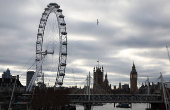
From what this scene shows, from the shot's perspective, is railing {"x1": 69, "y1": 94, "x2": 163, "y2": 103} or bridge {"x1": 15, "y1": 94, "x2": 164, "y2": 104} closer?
bridge {"x1": 15, "y1": 94, "x2": 164, "y2": 104}

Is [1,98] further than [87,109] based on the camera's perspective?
No

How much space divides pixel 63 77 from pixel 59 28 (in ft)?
42.2

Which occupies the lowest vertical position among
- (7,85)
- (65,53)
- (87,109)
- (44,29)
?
(87,109)

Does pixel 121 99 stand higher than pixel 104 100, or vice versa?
pixel 121 99

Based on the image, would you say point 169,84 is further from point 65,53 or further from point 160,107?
point 65,53

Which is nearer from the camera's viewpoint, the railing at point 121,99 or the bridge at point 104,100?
the bridge at point 104,100

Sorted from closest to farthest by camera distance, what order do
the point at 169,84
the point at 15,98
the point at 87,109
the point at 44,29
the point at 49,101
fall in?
1. the point at 49,101
2. the point at 44,29
3. the point at 15,98
4. the point at 87,109
5. the point at 169,84

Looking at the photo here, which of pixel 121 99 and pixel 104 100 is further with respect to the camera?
pixel 121 99

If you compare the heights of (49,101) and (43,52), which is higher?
(43,52)

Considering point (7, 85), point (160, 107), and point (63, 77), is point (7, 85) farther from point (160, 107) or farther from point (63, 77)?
point (160, 107)

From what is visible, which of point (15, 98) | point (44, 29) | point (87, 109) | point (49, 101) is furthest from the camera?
point (87, 109)

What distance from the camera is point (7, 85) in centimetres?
11062

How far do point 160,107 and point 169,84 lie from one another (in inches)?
1727

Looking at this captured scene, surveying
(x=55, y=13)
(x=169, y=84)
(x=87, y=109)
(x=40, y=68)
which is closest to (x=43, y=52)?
(x=40, y=68)
